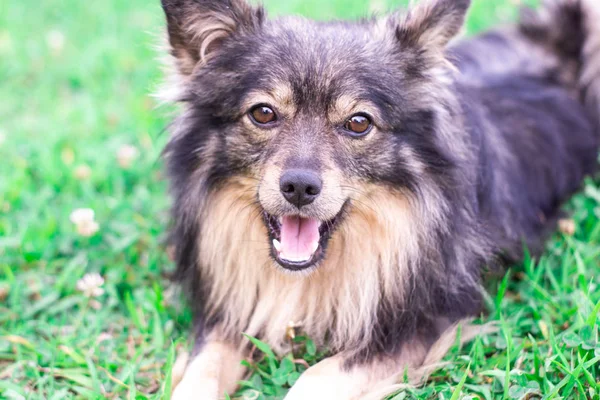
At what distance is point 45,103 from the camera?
614 cm

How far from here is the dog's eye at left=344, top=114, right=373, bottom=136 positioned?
3105 mm

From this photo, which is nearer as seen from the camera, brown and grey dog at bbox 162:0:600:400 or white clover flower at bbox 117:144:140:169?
brown and grey dog at bbox 162:0:600:400

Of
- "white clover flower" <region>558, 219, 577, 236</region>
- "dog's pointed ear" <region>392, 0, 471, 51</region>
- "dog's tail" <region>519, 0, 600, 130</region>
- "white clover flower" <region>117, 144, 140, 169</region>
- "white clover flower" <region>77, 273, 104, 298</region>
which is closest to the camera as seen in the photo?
"dog's pointed ear" <region>392, 0, 471, 51</region>

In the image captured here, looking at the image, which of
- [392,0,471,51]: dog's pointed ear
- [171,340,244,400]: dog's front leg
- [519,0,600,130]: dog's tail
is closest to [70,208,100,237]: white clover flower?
[171,340,244,400]: dog's front leg

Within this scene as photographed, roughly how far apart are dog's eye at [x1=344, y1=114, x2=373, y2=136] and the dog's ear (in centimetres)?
68

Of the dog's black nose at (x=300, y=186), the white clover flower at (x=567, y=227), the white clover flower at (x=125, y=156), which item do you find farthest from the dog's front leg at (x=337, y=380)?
the white clover flower at (x=125, y=156)

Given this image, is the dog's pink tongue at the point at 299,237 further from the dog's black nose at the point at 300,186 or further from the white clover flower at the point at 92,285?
the white clover flower at the point at 92,285

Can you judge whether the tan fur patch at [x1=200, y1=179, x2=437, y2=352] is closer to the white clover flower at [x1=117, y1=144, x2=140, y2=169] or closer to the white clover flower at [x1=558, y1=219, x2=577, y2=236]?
the white clover flower at [x1=558, y1=219, x2=577, y2=236]

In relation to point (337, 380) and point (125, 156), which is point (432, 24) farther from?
point (125, 156)

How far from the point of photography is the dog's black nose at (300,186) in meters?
2.91

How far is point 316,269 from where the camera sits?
323 centimetres

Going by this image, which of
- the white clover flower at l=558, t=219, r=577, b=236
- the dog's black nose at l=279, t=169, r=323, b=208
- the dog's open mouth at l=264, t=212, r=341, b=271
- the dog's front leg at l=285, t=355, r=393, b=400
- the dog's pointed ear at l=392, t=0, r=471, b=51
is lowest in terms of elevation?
the dog's front leg at l=285, t=355, r=393, b=400

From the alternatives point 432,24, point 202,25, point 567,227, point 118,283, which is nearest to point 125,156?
point 118,283

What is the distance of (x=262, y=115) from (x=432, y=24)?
906 millimetres
